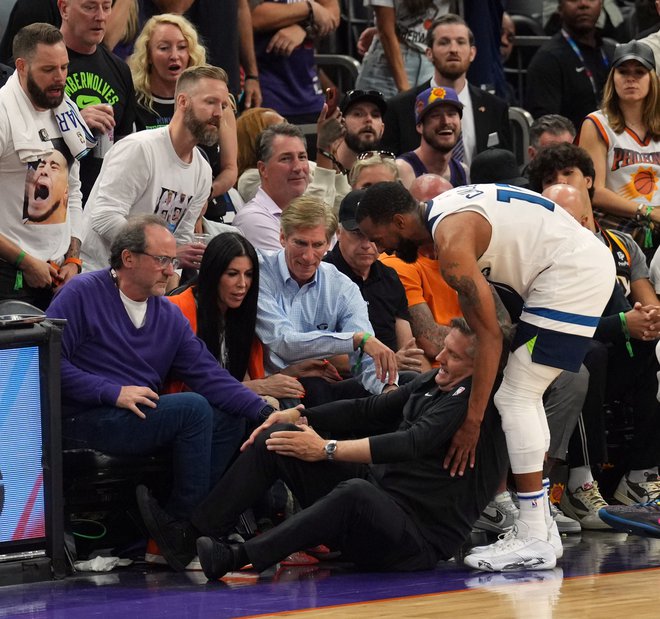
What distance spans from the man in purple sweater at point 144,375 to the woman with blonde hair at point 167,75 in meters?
1.72

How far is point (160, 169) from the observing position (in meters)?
6.87

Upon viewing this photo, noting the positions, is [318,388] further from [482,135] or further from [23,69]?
[482,135]

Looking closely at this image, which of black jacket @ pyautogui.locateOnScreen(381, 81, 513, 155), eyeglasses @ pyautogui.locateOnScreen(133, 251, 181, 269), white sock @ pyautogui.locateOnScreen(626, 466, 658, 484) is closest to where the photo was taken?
eyeglasses @ pyautogui.locateOnScreen(133, 251, 181, 269)

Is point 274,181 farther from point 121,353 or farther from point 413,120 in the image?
point 121,353

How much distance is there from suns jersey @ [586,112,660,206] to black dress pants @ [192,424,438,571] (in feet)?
12.1

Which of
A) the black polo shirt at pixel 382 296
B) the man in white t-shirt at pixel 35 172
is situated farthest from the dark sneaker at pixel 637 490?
the man in white t-shirt at pixel 35 172

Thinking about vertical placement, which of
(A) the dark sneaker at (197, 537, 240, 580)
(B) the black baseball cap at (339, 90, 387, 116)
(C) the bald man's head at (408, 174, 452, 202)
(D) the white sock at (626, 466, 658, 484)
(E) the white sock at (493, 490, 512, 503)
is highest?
(B) the black baseball cap at (339, 90, 387, 116)

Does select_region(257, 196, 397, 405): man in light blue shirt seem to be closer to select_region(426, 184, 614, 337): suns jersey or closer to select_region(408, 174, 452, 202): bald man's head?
select_region(408, 174, 452, 202): bald man's head

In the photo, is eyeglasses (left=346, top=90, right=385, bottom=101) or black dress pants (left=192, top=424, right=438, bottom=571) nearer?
black dress pants (left=192, top=424, right=438, bottom=571)

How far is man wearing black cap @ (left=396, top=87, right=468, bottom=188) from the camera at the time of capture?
27.7ft

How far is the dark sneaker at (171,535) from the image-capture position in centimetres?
570

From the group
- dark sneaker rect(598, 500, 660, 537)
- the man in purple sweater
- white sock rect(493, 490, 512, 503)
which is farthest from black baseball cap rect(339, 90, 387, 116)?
dark sneaker rect(598, 500, 660, 537)

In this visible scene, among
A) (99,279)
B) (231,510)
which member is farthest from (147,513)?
(99,279)

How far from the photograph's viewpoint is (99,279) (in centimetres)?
595
